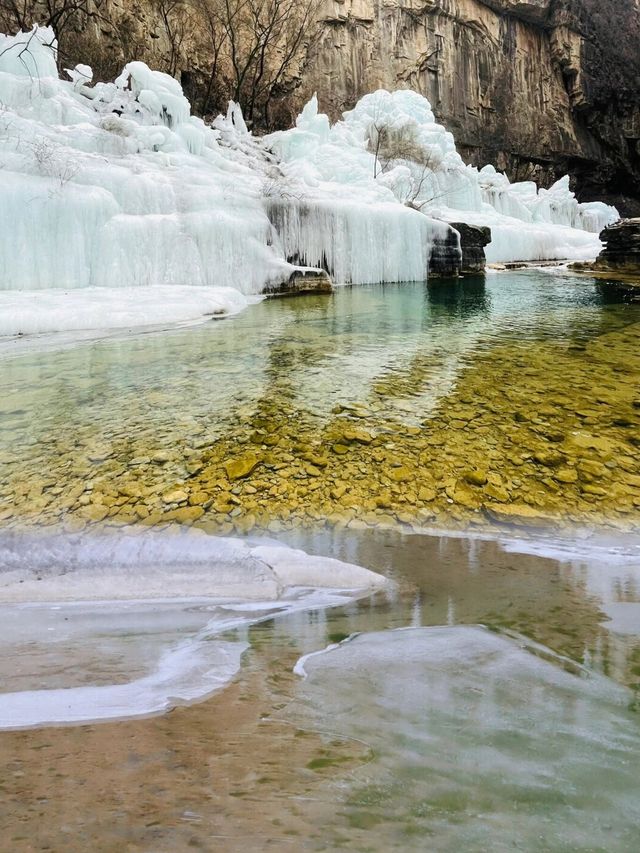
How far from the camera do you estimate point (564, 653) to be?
4.46 ft

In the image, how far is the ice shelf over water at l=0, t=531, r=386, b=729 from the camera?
1164 mm

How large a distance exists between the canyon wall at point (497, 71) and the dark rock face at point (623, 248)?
41.4ft

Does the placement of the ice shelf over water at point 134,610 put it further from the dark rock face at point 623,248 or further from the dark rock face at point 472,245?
the dark rock face at point 623,248

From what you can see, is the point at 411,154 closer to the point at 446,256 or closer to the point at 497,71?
the point at 446,256

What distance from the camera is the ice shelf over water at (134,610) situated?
1164 mm

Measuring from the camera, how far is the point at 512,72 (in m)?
25.4

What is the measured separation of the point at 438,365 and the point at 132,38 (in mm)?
18514

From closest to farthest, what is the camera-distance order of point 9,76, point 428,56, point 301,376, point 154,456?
point 154,456 → point 301,376 → point 9,76 → point 428,56

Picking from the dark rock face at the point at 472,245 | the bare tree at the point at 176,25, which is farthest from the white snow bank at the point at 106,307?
the bare tree at the point at 176,25

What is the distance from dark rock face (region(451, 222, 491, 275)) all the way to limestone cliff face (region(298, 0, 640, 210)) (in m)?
11.4

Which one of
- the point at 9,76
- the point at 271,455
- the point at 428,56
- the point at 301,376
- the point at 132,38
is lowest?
the point at 271,455

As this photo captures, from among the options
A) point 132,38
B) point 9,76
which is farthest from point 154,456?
point 132,38

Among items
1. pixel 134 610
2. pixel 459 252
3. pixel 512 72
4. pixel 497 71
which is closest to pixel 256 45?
pixel 459 252

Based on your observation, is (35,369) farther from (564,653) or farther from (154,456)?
(564,653)
